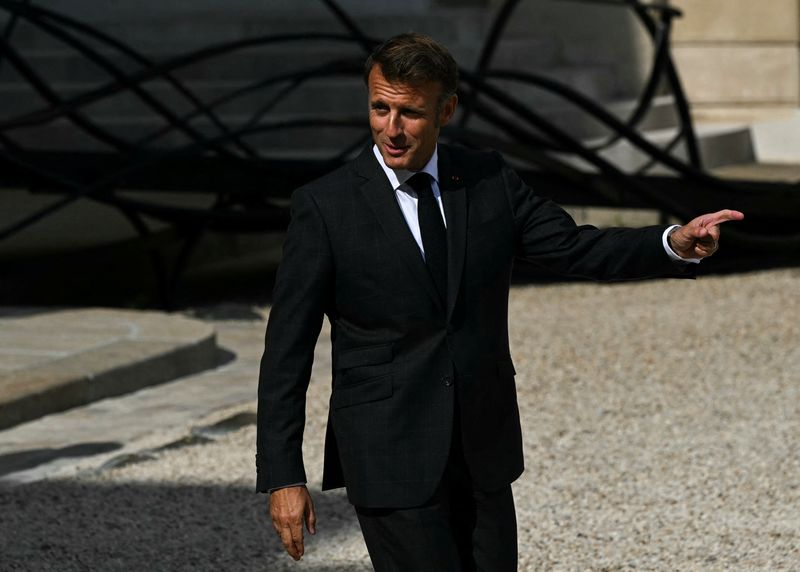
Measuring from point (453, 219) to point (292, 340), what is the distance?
0.31m

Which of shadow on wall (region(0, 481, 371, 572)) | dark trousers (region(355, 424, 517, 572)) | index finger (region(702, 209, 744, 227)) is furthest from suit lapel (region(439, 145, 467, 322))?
shadow on wall (region(0, 481, 371, 572))

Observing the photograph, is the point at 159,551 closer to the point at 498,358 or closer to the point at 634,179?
the point at 498,358

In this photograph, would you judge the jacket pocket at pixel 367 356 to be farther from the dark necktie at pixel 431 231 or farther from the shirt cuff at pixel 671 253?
the shirt cuff at pixel 671 253

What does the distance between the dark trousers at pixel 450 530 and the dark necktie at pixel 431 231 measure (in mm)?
254

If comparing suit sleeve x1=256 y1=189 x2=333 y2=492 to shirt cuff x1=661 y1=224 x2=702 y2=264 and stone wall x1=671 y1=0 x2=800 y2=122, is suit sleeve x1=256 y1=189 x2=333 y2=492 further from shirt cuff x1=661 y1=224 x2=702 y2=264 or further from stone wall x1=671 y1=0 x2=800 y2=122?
stone wall x1=671 y1=0 x2=800 y2=122

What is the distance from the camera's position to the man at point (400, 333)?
2502 mm

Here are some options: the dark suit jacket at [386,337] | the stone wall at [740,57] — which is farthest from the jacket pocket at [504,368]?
the stone wall at [740,57]

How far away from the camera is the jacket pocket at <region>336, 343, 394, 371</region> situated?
253 centimetres

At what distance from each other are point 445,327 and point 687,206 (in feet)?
21.5

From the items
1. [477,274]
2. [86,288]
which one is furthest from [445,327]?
[86,288]

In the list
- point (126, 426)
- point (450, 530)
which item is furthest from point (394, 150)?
point (126, 426)

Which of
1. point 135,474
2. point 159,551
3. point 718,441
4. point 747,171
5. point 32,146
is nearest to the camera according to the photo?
point 159,551

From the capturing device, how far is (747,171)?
12.9 metres

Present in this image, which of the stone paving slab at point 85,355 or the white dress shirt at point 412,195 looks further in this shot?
the stone paving slab at point 85,355
